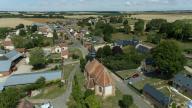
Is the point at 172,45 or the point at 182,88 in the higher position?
the point at 172,45

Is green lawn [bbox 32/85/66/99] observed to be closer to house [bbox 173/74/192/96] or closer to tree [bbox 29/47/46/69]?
tree [bbox 29/47/46/69]

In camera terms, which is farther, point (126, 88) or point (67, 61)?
point (67, 61)

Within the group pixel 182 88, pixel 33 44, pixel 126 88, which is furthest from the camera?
pixel 33 44

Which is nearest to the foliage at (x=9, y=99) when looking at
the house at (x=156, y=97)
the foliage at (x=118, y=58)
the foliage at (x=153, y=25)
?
the house at (x=156, y=97)

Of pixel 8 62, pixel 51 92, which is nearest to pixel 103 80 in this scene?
pixel 51 92

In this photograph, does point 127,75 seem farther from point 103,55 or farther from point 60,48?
point 60,48

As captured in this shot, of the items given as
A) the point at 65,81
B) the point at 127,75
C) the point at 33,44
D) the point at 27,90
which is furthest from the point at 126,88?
the point at 33,44

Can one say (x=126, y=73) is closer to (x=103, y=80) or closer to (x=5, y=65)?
(x=103, y=80)
